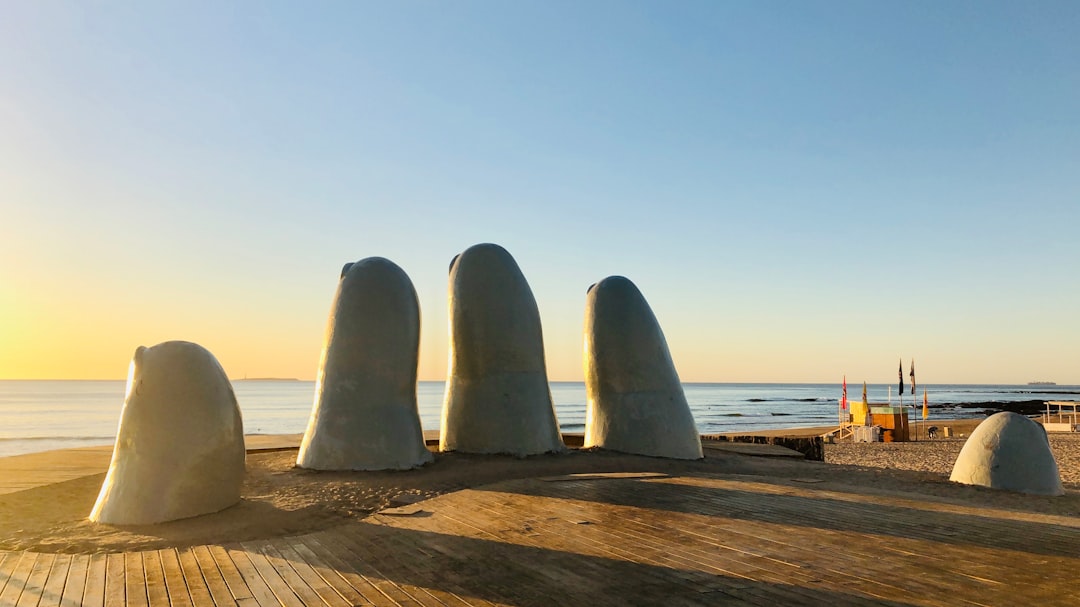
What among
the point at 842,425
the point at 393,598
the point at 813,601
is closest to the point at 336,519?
the point at 393,598

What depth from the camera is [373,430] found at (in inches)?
405

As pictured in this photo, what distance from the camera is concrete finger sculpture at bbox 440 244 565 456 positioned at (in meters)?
11.4

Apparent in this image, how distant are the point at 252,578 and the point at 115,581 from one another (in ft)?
2.90

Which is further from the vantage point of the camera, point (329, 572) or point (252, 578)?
point (329, 572)

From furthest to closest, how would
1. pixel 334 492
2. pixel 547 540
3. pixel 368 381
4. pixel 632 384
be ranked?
pixel 632 384 < pixel 368 381 < pixel 334 492 < pixel 547 540

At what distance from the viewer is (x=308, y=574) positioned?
4.77m

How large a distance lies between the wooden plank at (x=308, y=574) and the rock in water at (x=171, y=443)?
6.47 ft

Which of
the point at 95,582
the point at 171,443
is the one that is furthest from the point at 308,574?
the point at 171,443

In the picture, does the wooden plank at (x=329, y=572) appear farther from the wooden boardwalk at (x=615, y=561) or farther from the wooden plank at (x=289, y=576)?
the wooden plank at (x=289, y=576)

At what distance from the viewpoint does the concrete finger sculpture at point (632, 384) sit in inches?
466

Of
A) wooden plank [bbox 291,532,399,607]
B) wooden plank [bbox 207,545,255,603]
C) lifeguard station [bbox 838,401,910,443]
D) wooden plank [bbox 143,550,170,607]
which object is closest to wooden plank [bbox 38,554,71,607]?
wooden plank [bbox 143,550,170,607]

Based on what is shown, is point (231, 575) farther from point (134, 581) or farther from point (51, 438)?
point (51, 438)

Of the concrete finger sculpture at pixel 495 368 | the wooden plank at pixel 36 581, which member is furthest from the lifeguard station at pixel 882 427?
the wooden plank at pixel 36 581

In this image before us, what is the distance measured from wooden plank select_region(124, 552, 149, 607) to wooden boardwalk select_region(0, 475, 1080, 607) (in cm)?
2
